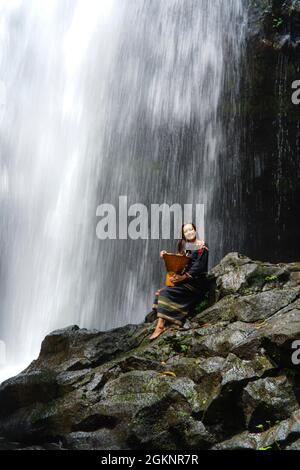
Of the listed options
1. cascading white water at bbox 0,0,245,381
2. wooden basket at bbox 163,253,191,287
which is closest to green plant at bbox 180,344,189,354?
wooden basket at bbox 163,253,191,287

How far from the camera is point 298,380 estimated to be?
509 cm

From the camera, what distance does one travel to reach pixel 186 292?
23.8 ft

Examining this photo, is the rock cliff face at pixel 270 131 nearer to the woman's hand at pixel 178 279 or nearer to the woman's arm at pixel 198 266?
the woman's arm at pixel 198 266

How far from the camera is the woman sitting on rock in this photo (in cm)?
712

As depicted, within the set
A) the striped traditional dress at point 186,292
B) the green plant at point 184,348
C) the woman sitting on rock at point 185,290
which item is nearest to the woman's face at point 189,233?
the woman sitting on rock at point 185,290

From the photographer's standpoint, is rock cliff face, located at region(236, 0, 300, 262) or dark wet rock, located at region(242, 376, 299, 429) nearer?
dark wet rock, located at region(242, 376, 299, 429)

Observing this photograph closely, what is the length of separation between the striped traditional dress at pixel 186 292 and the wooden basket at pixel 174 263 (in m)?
0.07

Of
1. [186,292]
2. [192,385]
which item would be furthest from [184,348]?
[186,292]

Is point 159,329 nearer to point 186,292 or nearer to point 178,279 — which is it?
point 186,292

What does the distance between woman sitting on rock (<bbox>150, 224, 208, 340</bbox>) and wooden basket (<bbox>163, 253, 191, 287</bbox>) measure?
6 cm

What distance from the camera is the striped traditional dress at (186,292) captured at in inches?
281

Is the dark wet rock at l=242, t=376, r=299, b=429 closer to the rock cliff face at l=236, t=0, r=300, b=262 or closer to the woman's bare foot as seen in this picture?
the woman's bare foot
